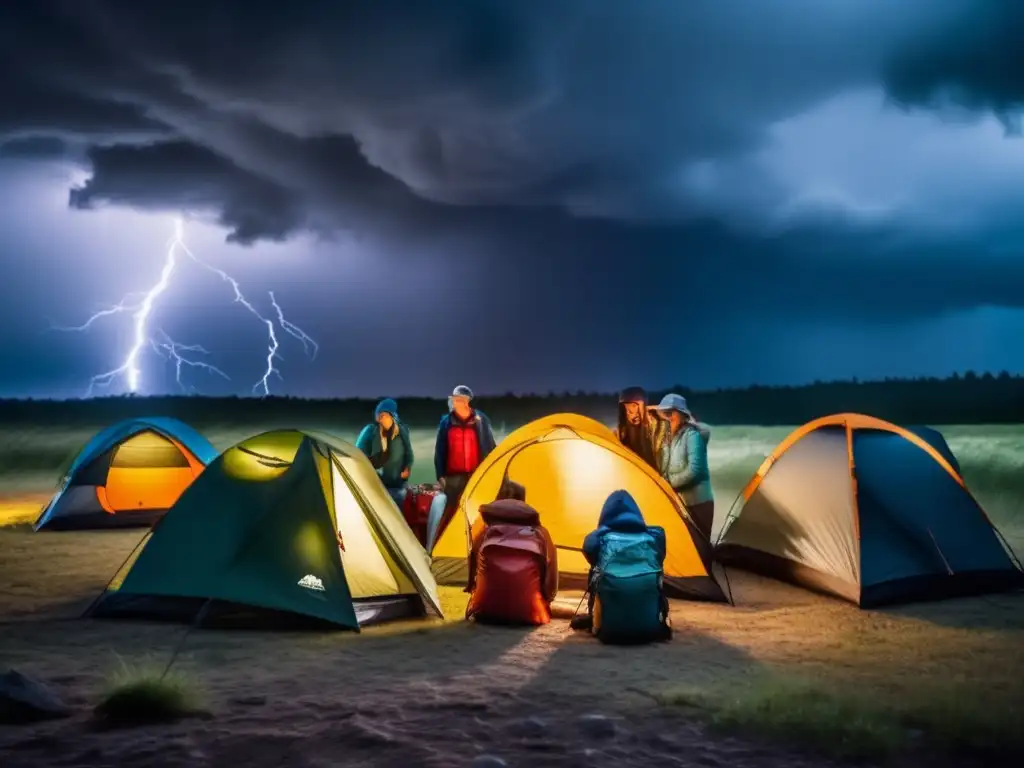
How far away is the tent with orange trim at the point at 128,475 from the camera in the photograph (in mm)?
16906

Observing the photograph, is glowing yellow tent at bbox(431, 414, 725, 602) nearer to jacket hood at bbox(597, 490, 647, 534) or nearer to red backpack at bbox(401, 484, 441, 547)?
red backpack at bbox(401, 484, 441, 547)

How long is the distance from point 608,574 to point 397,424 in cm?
468

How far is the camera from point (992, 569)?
10570 mm

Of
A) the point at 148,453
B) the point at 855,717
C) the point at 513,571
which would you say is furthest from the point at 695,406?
the point at 855,717

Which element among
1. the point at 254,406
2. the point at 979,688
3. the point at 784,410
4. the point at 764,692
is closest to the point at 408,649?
the point at 764,692

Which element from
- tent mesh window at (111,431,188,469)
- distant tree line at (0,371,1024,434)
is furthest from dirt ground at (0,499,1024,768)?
distant tree line at (0,371,1024,434)

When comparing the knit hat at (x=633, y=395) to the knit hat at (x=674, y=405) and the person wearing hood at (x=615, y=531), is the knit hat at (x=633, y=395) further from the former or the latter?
the person wearing hood at (x=615, y=531)

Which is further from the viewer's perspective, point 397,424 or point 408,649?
point 397,424

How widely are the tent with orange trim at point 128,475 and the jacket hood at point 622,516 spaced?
34.6 ft

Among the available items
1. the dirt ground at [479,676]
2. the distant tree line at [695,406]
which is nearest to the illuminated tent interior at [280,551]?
the dirt ground at [479,676]

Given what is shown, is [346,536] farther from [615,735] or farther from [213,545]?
[615,735]

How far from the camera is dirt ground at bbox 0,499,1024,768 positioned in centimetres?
548

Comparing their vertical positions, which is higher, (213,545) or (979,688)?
(213,545)

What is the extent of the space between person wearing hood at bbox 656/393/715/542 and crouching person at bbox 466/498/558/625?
8.75 feet
